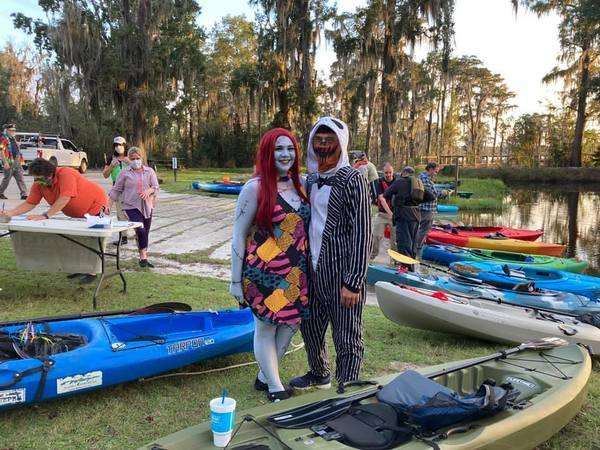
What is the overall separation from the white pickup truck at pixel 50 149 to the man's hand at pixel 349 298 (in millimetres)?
18183

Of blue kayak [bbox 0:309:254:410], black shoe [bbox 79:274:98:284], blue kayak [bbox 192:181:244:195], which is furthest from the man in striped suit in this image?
blue kayak [bbox 192:181:244:195]

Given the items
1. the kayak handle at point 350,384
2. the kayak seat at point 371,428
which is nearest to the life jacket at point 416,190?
the kayak handle at point 350,384

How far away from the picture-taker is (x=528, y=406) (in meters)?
2.48

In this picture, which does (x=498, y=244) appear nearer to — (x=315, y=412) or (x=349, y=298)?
(x=349, y=298)

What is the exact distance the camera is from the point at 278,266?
262 cm

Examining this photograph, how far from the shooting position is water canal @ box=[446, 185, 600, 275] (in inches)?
497

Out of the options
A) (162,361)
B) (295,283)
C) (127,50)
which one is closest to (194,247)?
(162,361)

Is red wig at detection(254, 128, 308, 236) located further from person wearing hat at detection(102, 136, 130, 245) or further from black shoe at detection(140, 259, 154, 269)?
black shoe at detection(140, 259, 154, 269)

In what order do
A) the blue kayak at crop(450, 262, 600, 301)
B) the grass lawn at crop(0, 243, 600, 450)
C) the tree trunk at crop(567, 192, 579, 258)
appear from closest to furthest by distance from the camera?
the grass lawn at crop(0, 243, 600, 450), the blue kayak at crop(450, 262, 600, 301), the tree trunk at crop(567, 192, 579, 258)

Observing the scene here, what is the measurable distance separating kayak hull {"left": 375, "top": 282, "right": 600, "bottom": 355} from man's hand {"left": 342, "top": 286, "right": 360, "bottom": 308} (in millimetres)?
1761

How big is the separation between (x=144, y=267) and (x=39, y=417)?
3.88 metres

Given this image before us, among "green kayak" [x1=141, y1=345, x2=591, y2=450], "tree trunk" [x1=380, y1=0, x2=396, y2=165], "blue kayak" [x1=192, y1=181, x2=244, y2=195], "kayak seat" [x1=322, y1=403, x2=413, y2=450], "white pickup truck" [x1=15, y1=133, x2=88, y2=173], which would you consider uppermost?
"tree trunk" [x1=380, y1=0, x2=396, y2=165]

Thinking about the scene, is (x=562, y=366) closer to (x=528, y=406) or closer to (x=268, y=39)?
(x=528, y=406)

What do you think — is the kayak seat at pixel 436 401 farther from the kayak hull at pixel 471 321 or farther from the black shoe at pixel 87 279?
the black shoe at pixel 87 279
